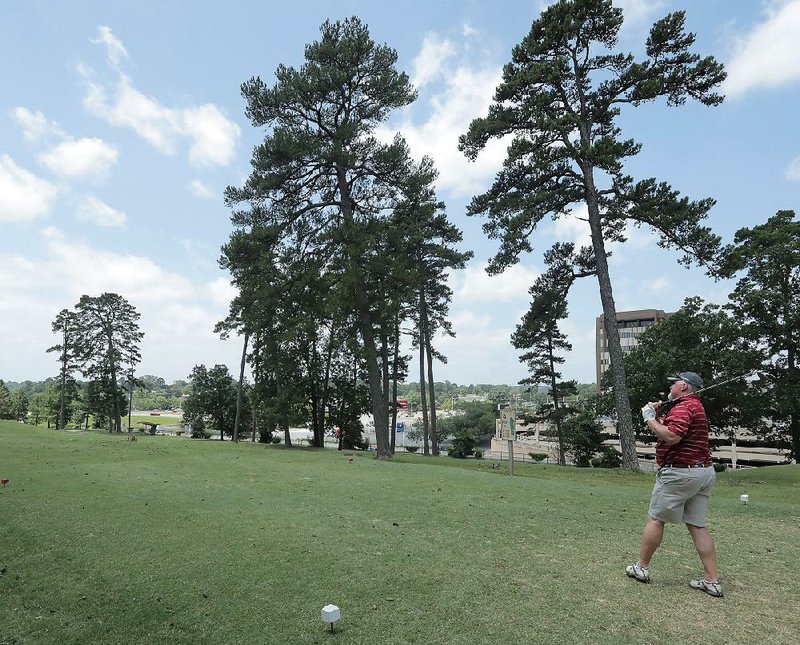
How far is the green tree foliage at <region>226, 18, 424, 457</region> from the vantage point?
1975 centimetres

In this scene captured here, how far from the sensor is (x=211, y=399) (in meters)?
52.4

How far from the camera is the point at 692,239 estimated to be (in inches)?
651

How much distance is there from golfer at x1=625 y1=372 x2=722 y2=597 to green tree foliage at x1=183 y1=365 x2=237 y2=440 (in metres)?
52.9

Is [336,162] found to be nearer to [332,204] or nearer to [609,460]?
[332,204]

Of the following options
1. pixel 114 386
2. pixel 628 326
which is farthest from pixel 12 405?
pixel 628 326

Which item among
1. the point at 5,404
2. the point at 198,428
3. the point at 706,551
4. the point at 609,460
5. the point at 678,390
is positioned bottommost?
the point at 609,460

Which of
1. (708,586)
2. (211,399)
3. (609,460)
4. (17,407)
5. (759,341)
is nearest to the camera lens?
(708,586)

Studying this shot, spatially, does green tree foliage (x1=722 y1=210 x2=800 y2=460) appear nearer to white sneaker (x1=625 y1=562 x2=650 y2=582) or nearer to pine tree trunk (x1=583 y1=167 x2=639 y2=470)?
pine tree trunk (x1=583 y1=167 x2=639 y2=470)

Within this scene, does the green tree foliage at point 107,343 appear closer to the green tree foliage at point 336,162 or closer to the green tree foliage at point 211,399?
the green tree foliage at point 211,399

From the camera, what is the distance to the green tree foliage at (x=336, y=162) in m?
19.8

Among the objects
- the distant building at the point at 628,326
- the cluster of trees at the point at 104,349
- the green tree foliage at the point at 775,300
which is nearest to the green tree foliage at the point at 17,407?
the cluster of trees at the point at 104,349

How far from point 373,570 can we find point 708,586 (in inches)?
114

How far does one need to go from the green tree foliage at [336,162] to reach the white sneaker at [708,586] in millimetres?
15679

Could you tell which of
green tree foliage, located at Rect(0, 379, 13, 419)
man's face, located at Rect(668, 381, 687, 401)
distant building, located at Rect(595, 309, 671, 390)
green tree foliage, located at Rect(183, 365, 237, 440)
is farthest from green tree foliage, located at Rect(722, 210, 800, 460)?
green tree foliage, located at Rect(0, 379, 13, 419)
